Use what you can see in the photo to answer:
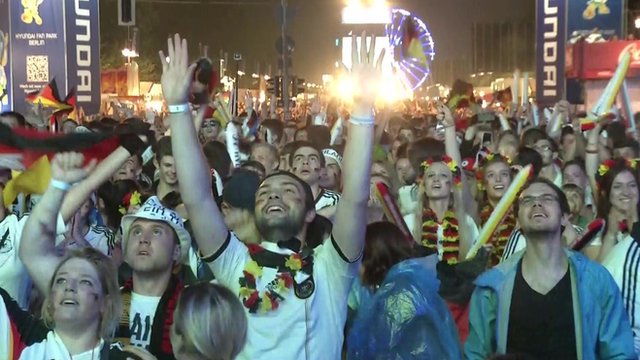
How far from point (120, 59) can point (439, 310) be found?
5427cm

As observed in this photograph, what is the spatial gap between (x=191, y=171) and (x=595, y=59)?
70.6 feet

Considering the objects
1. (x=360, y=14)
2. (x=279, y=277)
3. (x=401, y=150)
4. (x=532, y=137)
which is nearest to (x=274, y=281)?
(x=279, y=277)

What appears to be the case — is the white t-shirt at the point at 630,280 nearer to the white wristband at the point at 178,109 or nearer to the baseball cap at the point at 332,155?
the white wristband at the point at 178,109

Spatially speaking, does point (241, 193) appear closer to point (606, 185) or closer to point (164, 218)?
point (164, 218)

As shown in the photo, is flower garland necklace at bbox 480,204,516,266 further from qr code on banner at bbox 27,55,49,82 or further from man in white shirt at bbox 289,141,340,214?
qr code on banner at bbox 27,55,49,82

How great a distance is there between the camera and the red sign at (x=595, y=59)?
2444 centimetres

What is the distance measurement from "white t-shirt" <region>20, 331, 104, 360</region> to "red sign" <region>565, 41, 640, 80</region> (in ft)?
Result: 69.3

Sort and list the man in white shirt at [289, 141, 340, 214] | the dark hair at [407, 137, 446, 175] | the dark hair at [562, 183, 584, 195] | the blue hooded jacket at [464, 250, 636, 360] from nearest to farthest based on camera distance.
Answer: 1. the blue hooded jacket at [464, 250, 636, 360]
2. the man in white shirt at [289, 141, 340, 214]
3. the dark hair at [562, 183, 584, 195]
4. the dark hair at [407, 137, 446, 175]

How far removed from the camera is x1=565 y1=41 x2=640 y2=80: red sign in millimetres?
24438

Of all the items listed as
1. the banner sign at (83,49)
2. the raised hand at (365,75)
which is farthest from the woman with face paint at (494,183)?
the banner sign at (83,49)

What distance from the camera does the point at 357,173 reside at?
447cm

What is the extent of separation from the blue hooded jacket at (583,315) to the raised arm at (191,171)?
1313 mm

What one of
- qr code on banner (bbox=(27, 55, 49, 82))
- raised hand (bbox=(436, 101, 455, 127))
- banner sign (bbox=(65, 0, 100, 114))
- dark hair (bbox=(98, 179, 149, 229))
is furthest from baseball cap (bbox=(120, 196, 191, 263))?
qr code on banner (bbox=(27, 55, 49, 82))

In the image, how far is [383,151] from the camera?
37.3 ft
